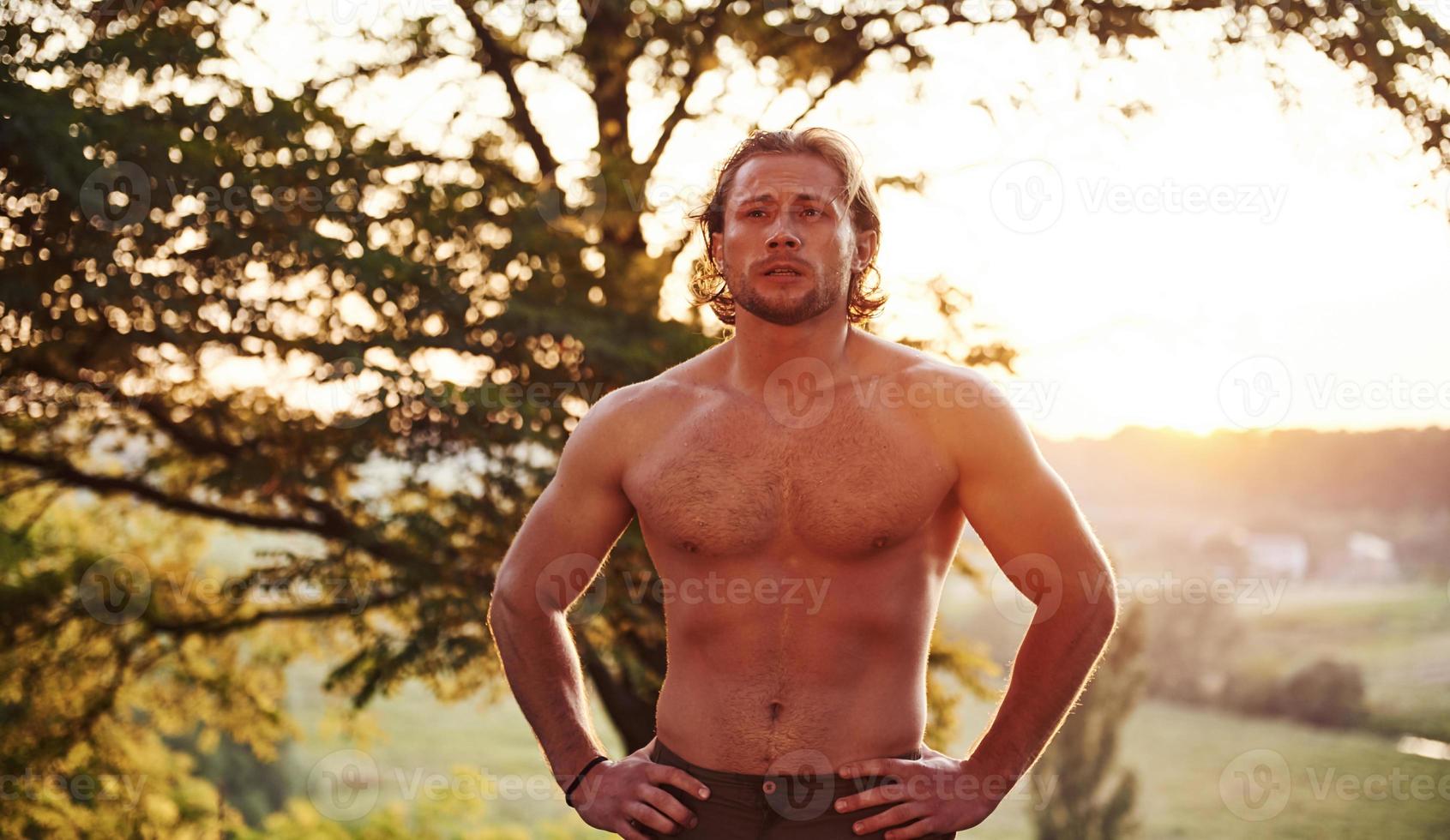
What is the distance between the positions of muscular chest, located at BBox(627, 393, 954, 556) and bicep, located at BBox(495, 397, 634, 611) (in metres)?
0.10

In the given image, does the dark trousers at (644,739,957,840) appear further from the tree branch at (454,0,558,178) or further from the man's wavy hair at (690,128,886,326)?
the tree branch at (454,0,558,178)

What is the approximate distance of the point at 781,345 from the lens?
9.14 feet

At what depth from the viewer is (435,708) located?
73.2m

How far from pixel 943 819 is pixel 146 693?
11684mm

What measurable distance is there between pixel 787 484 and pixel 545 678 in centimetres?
72

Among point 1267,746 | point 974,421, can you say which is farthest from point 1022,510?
point 1267,746

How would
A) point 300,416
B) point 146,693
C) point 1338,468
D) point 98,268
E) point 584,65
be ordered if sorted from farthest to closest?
1. point 1338,468
2. point 146,693
3. point 584,65
4. point 300,416
5. point 98,268

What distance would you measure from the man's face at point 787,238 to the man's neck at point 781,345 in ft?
0.17

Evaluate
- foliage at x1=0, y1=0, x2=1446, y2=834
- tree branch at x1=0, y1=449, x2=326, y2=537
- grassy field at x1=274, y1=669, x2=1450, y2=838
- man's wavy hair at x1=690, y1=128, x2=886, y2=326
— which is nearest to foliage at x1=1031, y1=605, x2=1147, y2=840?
grassy field at x1=274, y1=669, x2=1450, y2=838

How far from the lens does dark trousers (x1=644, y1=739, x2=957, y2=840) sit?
98.6 inches

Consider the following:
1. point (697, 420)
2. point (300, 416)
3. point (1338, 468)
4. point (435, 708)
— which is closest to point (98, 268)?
point (300, 416)

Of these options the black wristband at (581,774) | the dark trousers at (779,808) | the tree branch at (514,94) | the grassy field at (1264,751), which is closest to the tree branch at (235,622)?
the tree branch at (514,94)

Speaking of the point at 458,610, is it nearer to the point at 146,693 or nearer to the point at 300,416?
the point at 300,416

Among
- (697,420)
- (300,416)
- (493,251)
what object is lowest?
(697,420)
